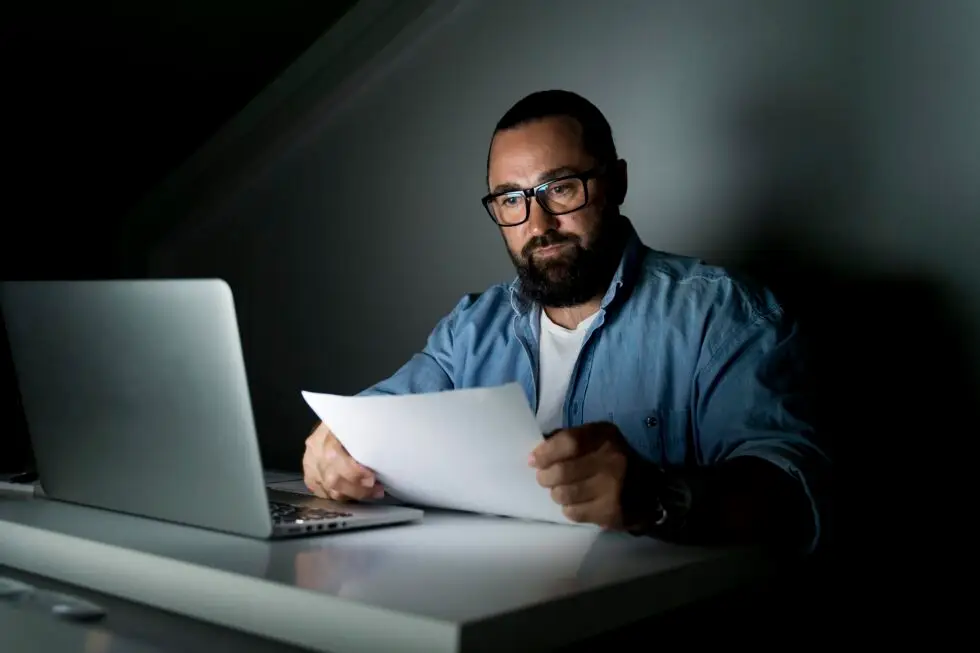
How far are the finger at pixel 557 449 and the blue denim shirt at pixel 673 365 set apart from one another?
27cm

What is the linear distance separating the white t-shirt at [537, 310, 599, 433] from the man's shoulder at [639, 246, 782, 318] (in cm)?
10

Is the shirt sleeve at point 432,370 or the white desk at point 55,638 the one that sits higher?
the shirt sleeve at point 432,370

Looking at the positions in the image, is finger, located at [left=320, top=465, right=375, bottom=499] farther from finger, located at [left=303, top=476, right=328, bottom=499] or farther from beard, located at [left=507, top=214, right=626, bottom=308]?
beard, located at [left=507, top=214, right=626, bottom=308]

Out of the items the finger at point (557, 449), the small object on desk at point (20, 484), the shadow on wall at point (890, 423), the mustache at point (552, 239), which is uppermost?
the mustache at point (552, 239)

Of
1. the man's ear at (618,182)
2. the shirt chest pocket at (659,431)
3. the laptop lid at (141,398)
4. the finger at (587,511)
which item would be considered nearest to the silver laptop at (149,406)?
the laptop lid at (141,398)

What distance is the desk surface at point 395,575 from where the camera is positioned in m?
0.71

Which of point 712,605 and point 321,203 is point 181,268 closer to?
point 321,203

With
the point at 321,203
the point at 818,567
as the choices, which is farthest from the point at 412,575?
the point at 321,203

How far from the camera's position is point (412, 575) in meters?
0.83

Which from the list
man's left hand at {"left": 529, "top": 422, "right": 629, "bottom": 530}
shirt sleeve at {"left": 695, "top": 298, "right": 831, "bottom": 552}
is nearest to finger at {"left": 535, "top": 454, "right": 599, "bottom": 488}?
man's left hand at {"left": 529, "top": 422, "right": 629, "bottom": 530}

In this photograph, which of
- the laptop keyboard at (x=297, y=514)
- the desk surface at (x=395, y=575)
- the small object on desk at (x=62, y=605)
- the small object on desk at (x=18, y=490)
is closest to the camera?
the desk surface at (x=395, y=575)

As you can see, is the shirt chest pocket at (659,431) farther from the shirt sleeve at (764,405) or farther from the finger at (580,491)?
the finger at (580,491)

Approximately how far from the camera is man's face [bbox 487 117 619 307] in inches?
57.7

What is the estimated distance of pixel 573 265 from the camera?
148 cm
